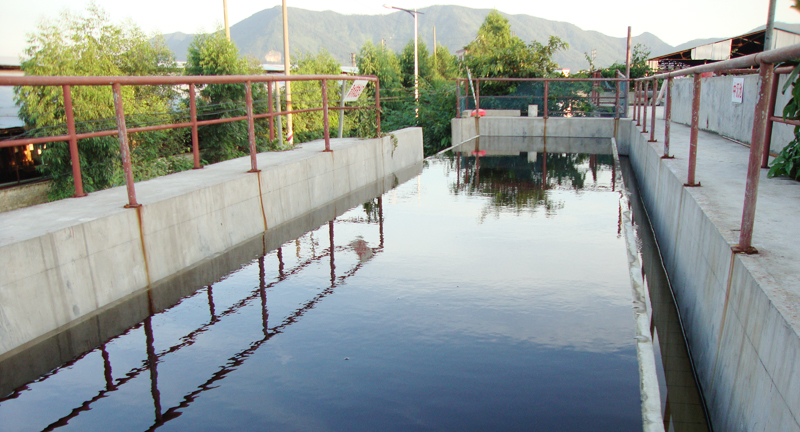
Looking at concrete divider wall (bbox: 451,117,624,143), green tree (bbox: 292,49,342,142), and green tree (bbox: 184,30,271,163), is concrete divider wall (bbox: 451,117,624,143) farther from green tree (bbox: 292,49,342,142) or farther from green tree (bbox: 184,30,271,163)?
green tree (bbox: 292,49,342,142)

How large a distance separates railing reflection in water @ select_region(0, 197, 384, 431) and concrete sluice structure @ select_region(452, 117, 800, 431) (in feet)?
9.12

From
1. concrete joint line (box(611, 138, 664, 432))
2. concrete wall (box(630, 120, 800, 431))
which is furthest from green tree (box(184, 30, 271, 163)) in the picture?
concrete wall (box(630, 120, 800, 431))

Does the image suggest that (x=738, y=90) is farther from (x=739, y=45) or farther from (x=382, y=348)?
(x=739, y=45)

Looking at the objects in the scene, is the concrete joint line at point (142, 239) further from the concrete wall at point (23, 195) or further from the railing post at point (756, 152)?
the concrete wall at point (23, 195)

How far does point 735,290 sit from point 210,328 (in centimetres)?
341

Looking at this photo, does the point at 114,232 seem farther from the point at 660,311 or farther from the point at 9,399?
the point at 660,311

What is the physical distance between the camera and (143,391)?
3578 millimetres

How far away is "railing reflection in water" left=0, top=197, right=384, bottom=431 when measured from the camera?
3443 millimetres

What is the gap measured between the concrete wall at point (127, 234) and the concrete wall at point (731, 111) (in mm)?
5807

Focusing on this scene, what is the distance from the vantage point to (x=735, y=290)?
307cm

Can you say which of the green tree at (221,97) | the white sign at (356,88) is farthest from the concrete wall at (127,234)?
the green tree at (221,97)

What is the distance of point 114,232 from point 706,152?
23.7 ft

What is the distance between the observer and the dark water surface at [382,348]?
10.8 ft

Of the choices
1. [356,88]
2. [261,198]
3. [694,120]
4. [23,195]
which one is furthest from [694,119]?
[23,195]
